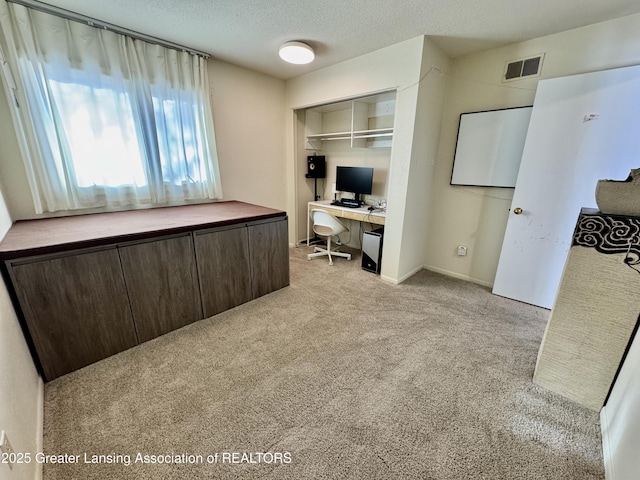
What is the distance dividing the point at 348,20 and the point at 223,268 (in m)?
2.39

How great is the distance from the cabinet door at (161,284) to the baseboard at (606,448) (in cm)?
267

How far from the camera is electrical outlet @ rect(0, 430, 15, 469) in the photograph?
0.84m

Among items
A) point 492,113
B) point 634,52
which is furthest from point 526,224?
point 634,52

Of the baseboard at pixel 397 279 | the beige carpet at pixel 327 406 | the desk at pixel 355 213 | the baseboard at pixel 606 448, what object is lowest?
the beige carpet at pixel 327 406

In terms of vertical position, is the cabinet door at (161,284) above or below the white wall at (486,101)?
below

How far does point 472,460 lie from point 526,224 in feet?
7.23

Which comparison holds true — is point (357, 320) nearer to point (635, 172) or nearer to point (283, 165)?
point (635, 172)

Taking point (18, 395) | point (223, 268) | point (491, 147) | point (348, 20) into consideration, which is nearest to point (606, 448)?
point (491, 147)

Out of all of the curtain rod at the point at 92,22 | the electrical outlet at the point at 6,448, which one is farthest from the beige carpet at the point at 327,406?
the curtain rod at the point at 92,22

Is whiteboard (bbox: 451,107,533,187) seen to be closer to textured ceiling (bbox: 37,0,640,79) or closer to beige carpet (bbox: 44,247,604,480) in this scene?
textured ceiling (bbox: 37,0,640,79)

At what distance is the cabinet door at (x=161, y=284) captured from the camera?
188cm

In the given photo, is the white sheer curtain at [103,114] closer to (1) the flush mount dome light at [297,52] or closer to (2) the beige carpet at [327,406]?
(1) the flush mount dome light at [297,52]

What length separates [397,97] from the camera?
2.62 meters

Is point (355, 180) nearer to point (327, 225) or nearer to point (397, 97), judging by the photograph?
point (327, 225)
